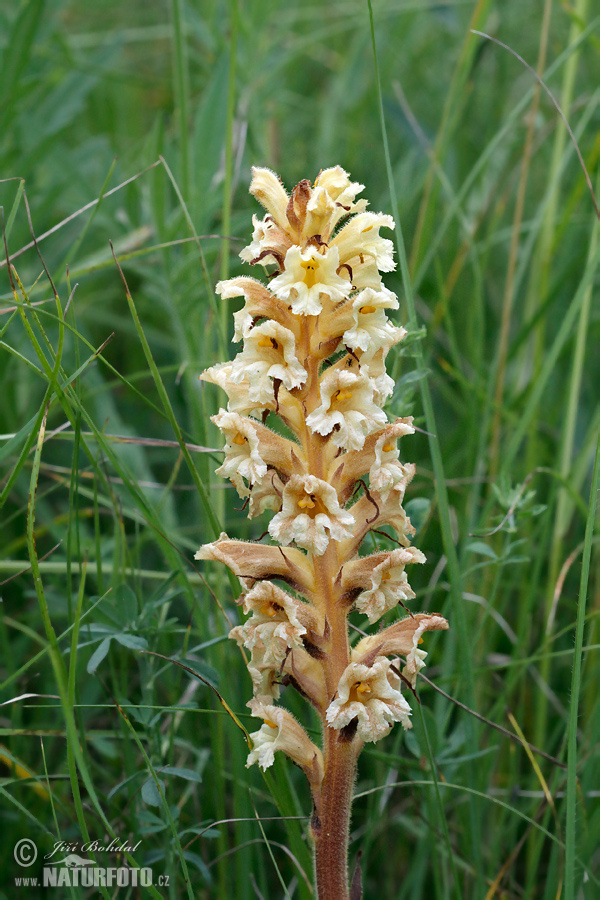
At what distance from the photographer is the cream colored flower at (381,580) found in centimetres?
191

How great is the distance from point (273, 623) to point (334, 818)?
0.54 meters

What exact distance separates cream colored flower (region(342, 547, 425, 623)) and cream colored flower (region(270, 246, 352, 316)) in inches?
24.9

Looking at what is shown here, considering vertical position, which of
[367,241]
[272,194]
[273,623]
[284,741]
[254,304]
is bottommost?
[284,741]

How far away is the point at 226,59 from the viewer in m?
3.96

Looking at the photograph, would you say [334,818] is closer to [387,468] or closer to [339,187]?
[387,468]

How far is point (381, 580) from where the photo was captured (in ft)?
6.33

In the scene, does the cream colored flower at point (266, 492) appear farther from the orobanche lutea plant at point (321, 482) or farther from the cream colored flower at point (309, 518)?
the cream colored flower at point (309, 518)

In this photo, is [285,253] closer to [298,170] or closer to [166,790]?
[166,790]

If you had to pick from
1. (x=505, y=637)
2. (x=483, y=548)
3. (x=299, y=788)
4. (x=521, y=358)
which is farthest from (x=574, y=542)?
(x=299, y=788)
